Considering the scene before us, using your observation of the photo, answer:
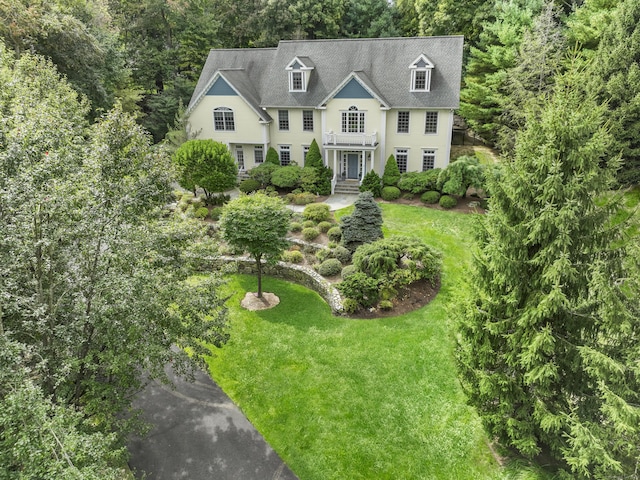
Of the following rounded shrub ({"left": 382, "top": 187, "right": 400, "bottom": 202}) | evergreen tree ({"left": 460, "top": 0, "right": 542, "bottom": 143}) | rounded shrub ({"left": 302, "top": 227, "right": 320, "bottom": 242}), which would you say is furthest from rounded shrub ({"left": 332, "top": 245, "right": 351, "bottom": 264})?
evergreen tree ({"left": 460, "top": 0, "right": 542, "bottom": 143})

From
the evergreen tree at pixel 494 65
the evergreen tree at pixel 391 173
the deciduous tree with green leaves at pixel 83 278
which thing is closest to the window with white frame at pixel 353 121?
Answer: the evergreen tree at pixel 391 173

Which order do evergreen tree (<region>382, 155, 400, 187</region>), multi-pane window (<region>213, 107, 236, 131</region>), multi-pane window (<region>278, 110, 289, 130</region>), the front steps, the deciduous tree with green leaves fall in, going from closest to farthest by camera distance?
1. the deciduous tree with green leaves
2. evergreen tree (<region>382, 155, 400, 187</region>)
3. the front steps
4. multi-pane window (<region>213, 107, 236, 131</region>)
5. multi-pane window (<region>278, 110, 289, 130</region>)

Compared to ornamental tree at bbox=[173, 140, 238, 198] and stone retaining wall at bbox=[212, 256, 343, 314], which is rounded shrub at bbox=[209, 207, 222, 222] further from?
stone retaining wall at bbox=[212, 256, 343, 314]

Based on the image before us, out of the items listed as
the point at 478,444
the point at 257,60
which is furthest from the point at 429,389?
the point at 257,60

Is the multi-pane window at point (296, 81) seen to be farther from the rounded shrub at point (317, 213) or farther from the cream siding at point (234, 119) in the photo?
the rounded shrub at point (317, 213)

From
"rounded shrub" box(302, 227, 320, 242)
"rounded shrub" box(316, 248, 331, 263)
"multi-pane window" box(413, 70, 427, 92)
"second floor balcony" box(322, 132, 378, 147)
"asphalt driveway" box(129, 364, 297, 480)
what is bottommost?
"asphalt driveway" box(129, 364, 297, 480)

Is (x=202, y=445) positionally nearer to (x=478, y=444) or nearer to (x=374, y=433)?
(x=374, y=433)

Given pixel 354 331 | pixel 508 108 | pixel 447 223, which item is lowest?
pixel 354 331
